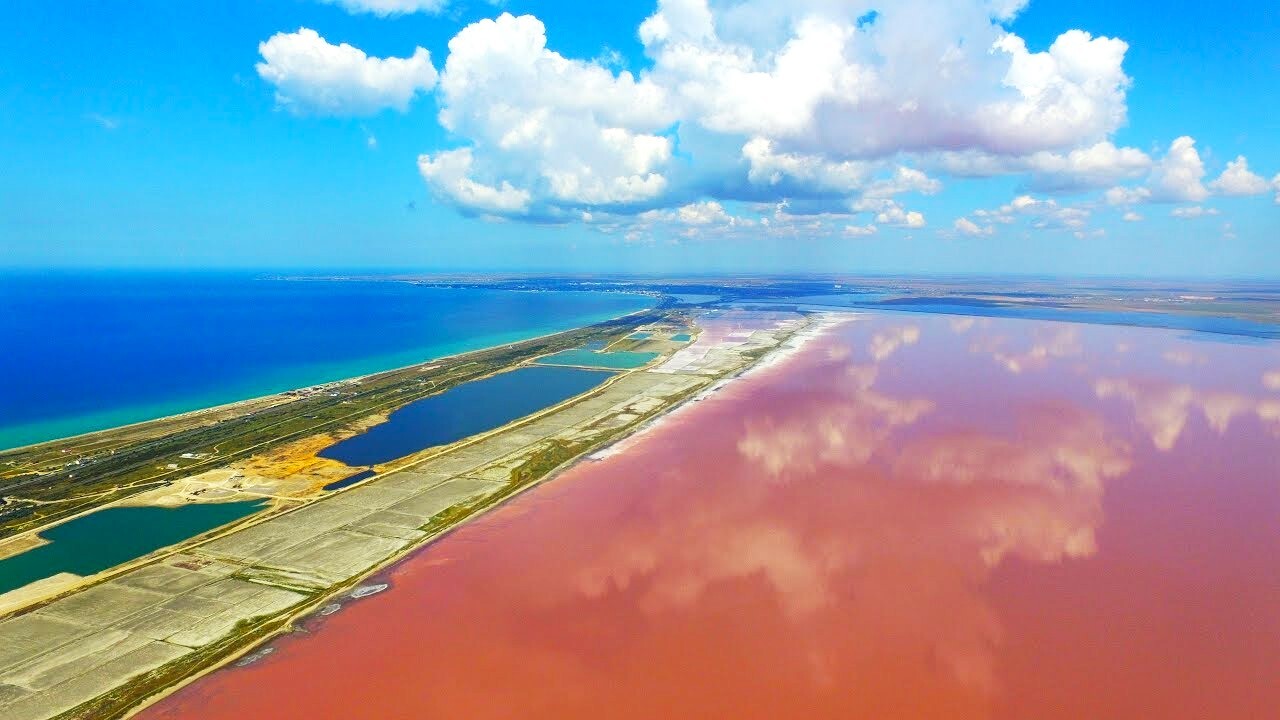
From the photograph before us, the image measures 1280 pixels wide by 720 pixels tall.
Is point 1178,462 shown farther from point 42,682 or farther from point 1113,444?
point 42,682

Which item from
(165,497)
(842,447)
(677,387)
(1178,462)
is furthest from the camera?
(677,387)

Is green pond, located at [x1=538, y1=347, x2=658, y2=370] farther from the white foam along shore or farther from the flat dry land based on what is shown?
the flat dry land

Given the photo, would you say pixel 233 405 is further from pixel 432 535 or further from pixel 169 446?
pixel 432 535

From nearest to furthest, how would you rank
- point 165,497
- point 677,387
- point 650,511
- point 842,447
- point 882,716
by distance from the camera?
point 882,716, point 650,511, point 165,497, point 842,447, point 677,387

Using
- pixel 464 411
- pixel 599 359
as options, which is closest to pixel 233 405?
pixel 464 411

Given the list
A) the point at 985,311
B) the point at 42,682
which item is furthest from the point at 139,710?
the point at 985,311

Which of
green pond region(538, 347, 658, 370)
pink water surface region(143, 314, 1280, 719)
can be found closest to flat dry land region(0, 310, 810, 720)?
pink water surface region(143, 314, 1280, 719)

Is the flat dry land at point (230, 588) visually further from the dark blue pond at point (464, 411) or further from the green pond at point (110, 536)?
the dark blue pond at point (464, 411)
